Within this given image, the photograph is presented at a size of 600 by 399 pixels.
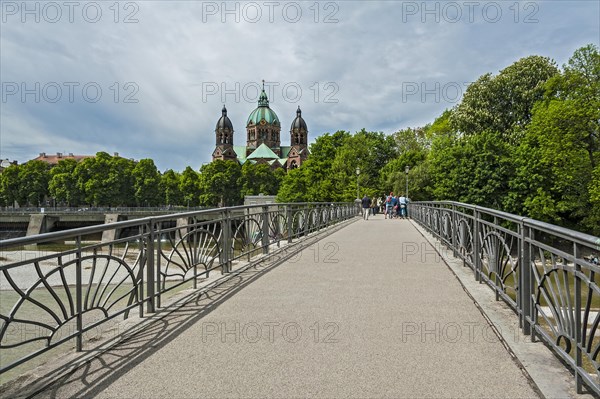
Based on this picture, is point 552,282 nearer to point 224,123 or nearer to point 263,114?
point 224,123

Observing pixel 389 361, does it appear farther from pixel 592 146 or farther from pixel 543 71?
pixel 543 71

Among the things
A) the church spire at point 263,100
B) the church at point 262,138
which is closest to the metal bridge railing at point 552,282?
the church at point 262,138

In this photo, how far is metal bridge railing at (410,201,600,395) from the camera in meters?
3.10

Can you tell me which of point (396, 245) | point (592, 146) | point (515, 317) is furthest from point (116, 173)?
point (515, 317)

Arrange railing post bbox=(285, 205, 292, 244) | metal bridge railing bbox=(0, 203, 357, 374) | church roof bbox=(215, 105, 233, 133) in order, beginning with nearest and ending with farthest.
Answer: metal bridge railing bbox=(0, 203, 357, 374) → railing post bbox=(285, 205, 292, 244) → church roof bbox=(215, 105, 233, 133)

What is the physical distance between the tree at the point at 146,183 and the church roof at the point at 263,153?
47.8m

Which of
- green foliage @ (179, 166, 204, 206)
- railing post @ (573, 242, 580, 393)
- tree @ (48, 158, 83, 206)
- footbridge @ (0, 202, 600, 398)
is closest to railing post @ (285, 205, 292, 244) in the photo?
footbridge @ (0, 202, 600, 398)

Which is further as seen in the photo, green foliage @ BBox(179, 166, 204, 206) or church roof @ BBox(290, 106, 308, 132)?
church roof @ BBox(290, 106, 308, 132)

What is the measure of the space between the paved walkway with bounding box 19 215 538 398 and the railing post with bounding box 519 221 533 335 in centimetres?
36

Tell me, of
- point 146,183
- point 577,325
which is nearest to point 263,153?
point 146,183

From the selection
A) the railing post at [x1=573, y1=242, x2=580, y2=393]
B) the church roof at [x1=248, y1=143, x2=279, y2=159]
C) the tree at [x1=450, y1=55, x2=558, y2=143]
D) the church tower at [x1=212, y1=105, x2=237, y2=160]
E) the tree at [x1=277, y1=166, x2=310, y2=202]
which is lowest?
the railing post at [x1=573, y1=242, x2=580, y2=393]

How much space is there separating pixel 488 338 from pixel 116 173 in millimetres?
82672

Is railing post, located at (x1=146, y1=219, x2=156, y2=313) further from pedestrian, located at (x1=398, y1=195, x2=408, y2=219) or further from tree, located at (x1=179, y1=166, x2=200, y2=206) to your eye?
tree, located at (x1=179, y1=166, x2=200, y2=206)

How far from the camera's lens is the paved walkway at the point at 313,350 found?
3270 millimetres
